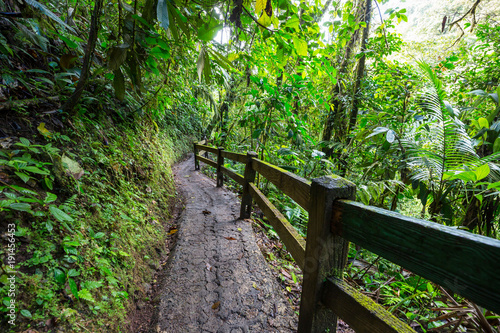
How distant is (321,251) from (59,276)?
5.65 feet

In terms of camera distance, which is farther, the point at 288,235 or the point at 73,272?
the point at 288,235

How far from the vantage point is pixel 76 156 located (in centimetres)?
230

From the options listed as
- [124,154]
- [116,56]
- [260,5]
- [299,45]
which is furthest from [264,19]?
[124,154]

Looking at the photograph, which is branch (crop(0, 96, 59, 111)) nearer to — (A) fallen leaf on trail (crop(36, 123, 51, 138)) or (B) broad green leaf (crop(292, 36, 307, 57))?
(A) fallen leaf on trail (crop(36, 123, 51, 138))

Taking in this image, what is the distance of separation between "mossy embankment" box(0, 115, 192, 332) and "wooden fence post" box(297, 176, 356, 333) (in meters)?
1.46

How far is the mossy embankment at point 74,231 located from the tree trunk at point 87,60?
19 centimetres

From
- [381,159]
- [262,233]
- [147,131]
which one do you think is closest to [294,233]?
[262,233]

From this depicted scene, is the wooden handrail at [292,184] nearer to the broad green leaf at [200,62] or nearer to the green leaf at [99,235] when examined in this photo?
the broad green leaf at [200,62]

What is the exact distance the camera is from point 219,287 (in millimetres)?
2150

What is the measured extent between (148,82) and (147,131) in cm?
116

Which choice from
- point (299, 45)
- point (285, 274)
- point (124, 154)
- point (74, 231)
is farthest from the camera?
point (124, 154)

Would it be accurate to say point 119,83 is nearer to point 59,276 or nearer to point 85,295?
point 59,276

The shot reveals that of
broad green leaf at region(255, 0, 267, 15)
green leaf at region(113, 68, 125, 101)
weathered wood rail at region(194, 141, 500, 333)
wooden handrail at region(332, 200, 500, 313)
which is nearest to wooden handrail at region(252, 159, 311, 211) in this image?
weathered wood rail at region(194, 141, 500, 333)

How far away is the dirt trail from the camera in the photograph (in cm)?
179
